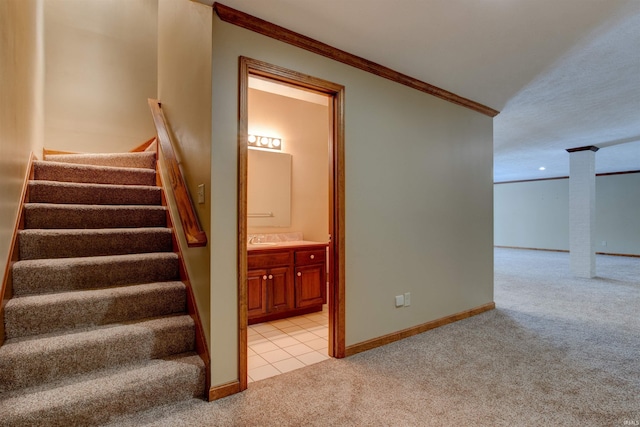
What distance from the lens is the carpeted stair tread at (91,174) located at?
296 centimetres

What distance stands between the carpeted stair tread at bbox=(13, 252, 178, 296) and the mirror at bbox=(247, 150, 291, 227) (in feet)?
4.98

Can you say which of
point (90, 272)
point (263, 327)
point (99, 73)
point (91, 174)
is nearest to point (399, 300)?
point (263, 327)

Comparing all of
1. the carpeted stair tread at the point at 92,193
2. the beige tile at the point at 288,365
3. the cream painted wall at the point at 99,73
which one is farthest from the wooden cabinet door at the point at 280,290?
the cream painted wall at the point at 99,73

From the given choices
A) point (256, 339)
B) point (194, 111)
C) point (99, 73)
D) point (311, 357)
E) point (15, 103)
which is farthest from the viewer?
point (99, 73)

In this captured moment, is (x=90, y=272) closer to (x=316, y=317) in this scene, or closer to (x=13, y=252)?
(x=13, y=252)

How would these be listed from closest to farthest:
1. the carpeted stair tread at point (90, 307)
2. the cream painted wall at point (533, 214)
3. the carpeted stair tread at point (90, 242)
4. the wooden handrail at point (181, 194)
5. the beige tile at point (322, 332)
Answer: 1. the carpeted stair tread at point (90, 307)
2. the wooden handrail at point (181, 194)
3. the carpeted stair tread at point (90, 242)
4. the beige tile at point (322, 332)
5. the cream painted wall at point (533, 214)

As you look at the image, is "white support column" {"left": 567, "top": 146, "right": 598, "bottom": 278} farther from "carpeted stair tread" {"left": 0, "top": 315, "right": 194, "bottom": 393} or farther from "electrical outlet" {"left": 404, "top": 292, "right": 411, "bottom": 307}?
"carpeted stair tread" {"left": 0, "top": 315, "right": 194, "bottom": 393}

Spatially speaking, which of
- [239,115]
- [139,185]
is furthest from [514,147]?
[139,185]

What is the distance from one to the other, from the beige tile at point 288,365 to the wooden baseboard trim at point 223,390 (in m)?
0.42

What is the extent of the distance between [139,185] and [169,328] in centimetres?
181

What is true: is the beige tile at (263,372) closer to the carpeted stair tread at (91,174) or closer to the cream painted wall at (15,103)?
the cream painted wall at (15,103)

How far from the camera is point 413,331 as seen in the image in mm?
3121

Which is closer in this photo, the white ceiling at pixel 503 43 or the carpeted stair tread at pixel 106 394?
the carpeted stair tread at pixel 106 394

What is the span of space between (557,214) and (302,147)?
938 cm
